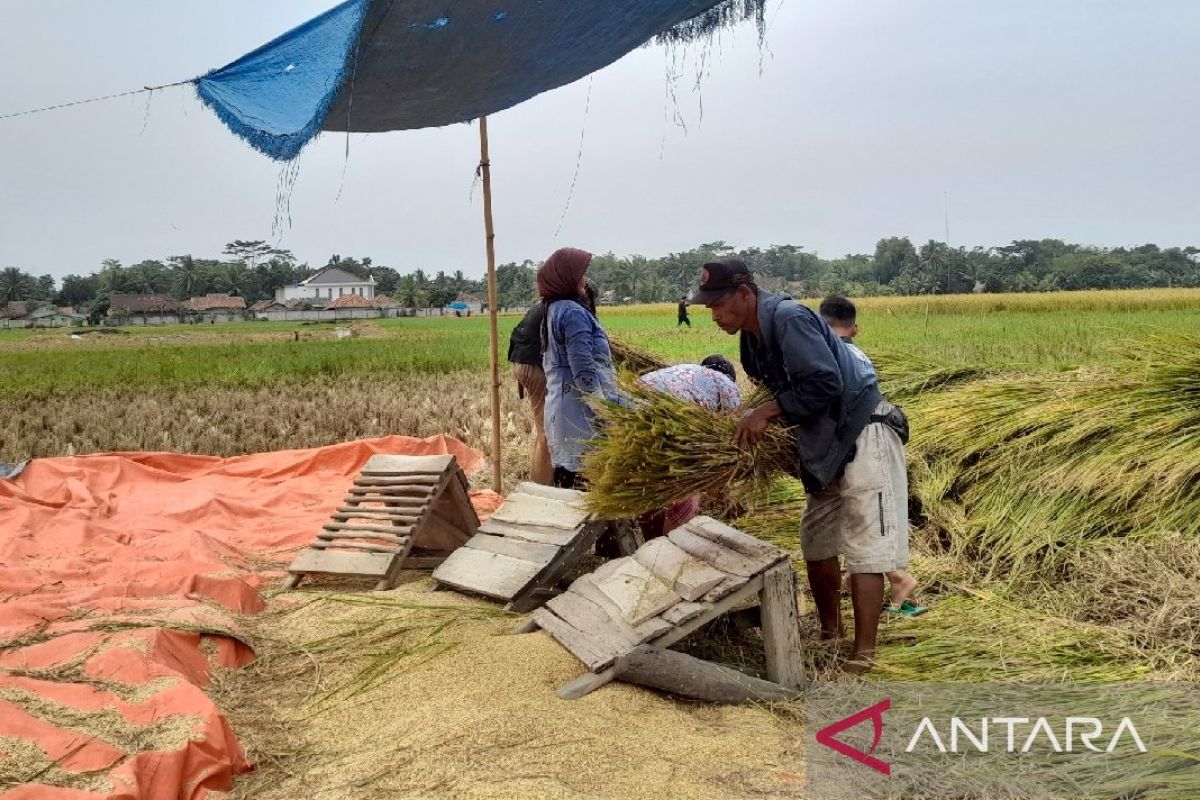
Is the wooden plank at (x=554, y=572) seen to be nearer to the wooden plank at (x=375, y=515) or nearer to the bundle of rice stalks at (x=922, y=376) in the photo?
the wooden plank at (x=375, y=515)

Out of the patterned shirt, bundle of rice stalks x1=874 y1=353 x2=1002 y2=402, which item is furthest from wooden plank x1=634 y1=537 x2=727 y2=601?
bundle of rice stalks x1=874 y1=353 x2=1002 y2=402

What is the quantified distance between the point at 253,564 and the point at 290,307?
6565 centimetres

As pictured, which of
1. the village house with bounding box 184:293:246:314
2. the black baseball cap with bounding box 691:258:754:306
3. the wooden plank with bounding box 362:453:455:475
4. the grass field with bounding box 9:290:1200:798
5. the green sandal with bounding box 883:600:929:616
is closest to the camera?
the grass field with bounding box 9:290:1200:798

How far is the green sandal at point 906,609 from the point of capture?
12.6ft

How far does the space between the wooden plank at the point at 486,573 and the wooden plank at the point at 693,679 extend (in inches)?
40.5

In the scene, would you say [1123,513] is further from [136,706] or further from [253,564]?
[253,564]

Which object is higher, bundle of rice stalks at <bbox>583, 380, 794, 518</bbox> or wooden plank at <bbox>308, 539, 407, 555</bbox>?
bundle of rice stalks at <bbox>583, 380, 794, 518</bbox>

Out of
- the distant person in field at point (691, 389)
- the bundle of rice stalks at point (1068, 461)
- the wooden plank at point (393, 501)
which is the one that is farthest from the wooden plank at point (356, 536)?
the bundle of rice stalks at point (1068, 461)

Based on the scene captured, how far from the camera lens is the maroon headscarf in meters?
4.35

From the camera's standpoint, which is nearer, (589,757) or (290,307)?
(589,757)

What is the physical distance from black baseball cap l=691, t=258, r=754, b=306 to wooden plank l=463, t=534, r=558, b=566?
4.48 feet

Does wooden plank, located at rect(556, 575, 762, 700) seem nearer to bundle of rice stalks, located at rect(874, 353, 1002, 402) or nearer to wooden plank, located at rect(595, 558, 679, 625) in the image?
wooden plank, located at rect(595, 558, 679, 625)

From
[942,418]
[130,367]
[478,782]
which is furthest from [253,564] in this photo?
[130,367]

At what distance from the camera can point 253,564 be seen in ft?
16.5
